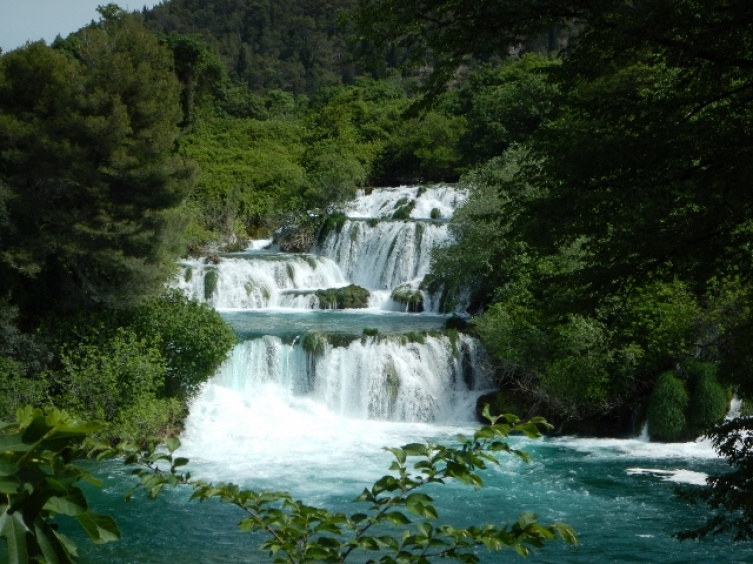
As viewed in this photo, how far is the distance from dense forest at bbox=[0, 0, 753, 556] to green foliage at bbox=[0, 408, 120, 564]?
4147mm

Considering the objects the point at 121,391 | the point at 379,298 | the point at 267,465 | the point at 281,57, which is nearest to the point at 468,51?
the point at 267,465

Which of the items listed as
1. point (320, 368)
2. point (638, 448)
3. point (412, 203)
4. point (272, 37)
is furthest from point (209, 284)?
point (272, 37)

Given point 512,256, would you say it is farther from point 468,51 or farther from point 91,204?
point 468,51

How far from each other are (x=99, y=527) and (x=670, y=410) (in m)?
14.2

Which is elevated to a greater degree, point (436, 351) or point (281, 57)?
point (281, 57)

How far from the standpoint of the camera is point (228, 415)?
51.8 ft

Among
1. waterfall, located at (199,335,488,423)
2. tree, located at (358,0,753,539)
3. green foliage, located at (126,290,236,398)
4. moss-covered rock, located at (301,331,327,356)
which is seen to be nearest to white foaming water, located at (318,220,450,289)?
waterfall, located at (199,335,488,423)

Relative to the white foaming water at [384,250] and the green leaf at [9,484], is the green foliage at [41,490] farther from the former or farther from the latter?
the white foaming water at [384,250]

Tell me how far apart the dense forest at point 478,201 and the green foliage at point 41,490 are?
163 inches

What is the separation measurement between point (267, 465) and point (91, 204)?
5.71m

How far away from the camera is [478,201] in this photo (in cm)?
2075

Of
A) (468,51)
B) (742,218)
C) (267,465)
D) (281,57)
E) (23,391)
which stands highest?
(281,57)

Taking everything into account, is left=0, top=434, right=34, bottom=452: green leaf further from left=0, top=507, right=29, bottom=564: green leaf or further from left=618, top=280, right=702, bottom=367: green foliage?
left=618, top=280, right=702, bottom=367: green foliage

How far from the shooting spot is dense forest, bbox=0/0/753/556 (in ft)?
18.0
